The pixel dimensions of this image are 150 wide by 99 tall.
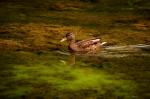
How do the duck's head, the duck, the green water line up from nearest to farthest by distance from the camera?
the green water → the duck → the duck's head

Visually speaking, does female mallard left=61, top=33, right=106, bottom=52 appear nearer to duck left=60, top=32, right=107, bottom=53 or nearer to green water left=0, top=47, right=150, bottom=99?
duck left=60, top=32, right=107, bottom=53

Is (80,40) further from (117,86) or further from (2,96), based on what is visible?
(2,96)

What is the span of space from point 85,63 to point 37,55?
1.22 m

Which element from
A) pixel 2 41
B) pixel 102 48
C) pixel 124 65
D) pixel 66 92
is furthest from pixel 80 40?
pixel 66 92

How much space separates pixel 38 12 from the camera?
1791 cm

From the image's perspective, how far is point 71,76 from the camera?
10.2m

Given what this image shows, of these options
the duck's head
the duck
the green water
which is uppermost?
the duck's head

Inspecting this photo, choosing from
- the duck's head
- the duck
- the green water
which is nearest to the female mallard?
the duck

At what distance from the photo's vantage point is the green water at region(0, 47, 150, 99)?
29.6 feet

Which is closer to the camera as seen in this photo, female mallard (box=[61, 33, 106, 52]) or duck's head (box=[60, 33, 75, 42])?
female mallard (box=[61, 33, 106, 52])

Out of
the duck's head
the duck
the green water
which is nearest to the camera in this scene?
the green water

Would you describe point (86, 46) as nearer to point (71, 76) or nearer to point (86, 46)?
point (86, 46)

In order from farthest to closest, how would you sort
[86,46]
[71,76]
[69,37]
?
Result: [69,37] < [86,46] < [71,76]

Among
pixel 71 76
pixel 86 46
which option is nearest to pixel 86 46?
pixel 86 46
